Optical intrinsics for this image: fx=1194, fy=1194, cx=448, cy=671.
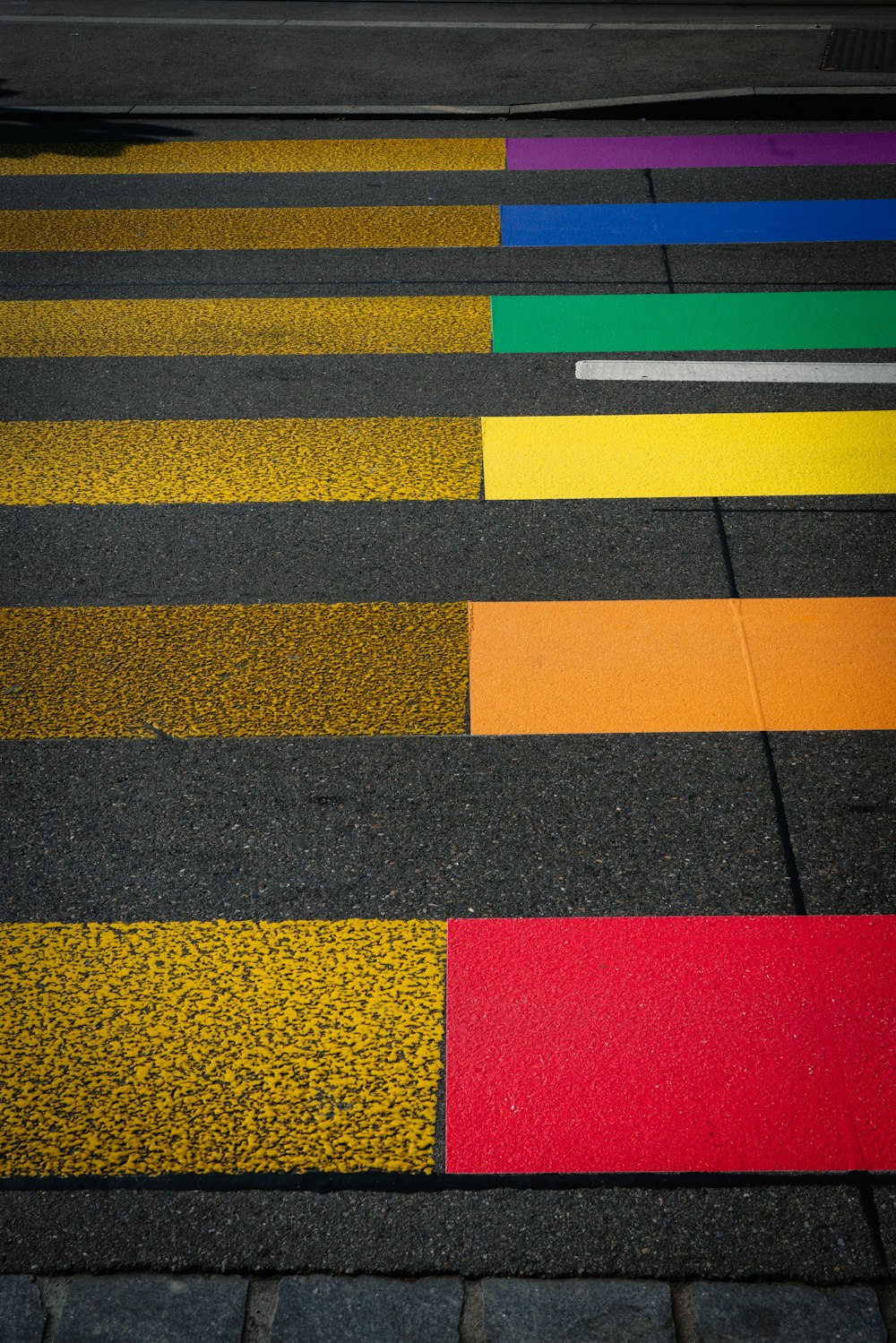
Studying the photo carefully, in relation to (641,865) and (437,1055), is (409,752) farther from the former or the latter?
(437,1055)

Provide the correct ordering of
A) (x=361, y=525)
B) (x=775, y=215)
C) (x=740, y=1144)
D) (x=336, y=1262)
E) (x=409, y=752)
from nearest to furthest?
(x=336, y=1262) → (x=740, y=1144) → (x=409, y=752) → (x=361, y=525) → (x=775, y=215)

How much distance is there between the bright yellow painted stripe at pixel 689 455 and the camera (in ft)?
17.3

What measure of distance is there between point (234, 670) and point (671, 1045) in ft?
6.84

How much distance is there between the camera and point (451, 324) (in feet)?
22.1

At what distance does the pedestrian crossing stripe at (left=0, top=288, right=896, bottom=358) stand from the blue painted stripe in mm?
877

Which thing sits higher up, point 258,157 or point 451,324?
point 258,157

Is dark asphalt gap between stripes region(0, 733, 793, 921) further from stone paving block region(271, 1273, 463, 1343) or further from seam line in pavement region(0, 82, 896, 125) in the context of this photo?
seam line in pavement region(0, 82, 896, 125)

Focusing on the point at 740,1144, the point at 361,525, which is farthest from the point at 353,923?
the point at 361,525

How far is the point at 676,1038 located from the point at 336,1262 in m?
1.00

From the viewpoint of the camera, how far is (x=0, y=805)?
3.81 metres

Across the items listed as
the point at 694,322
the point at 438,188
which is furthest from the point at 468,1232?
the point at 438,188

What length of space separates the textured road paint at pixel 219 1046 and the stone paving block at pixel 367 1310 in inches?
10.9

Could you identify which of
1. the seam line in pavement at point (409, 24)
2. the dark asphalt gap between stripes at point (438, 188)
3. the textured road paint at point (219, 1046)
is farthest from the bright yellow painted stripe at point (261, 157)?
the textured road paint at point (219, 1046)

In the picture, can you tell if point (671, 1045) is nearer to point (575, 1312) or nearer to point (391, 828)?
point (575, 1312)
